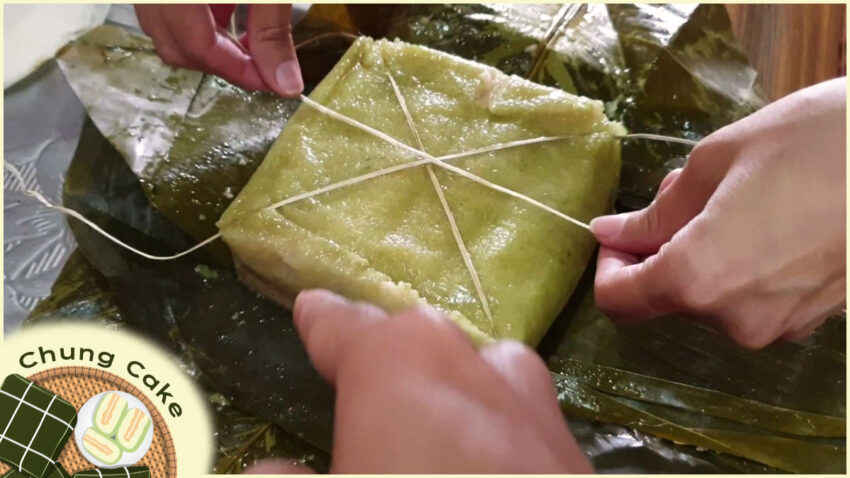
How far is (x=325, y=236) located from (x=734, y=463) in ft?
3.48

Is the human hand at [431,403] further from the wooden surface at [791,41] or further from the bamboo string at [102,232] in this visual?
the wooden surface at [791,41]

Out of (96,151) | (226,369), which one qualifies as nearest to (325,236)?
(226,369)

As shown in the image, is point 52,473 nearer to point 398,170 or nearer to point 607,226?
point 398,170

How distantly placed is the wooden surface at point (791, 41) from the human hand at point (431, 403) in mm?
1659

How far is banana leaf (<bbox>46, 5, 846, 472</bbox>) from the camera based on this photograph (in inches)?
60.2

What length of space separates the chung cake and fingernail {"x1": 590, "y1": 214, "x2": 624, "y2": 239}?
0.06 metres

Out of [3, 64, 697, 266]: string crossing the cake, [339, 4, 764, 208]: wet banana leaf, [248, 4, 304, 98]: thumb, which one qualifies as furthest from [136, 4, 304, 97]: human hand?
[339, 4, 764, 208]: wet banana leaf

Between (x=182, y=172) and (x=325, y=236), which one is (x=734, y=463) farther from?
(x=182, y=172)

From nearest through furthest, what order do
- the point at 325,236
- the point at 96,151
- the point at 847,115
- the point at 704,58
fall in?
1. the point at 847,115
2. the point at 325,236
3. the point at 96,151
4. the point at 704,58

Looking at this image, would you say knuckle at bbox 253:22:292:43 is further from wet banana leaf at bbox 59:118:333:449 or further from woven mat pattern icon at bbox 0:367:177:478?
woven mat pattern icon at bbox 0:367:177:478

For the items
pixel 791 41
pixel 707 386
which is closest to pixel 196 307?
pixel 707 386

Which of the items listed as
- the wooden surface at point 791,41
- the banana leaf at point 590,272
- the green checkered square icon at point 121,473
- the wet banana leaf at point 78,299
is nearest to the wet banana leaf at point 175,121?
the banana leaf at point 590,272

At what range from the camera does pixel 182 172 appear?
179 cm

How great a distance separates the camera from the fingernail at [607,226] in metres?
1.55
